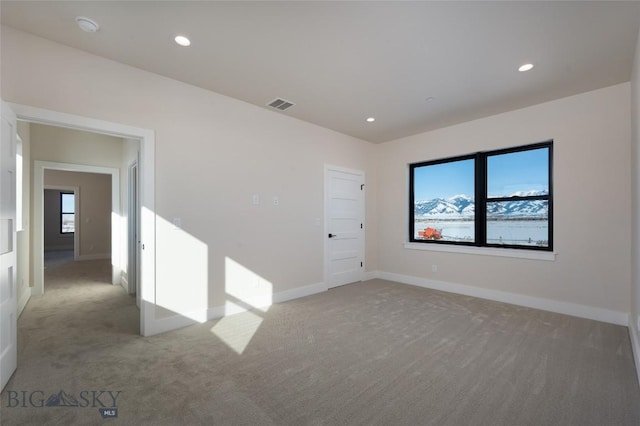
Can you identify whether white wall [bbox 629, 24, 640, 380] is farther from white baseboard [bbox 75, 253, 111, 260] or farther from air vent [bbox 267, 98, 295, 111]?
white baseboard [bbox 75, 253, 111, 260]

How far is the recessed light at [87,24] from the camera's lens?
7.50ft

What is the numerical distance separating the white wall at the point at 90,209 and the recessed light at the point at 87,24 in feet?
25.5

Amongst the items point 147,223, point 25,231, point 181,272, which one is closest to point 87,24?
point 147,223

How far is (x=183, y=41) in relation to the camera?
2.56 meters

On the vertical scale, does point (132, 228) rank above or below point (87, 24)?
below

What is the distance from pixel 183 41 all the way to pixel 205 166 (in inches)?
53.6

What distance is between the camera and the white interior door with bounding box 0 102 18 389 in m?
2.10

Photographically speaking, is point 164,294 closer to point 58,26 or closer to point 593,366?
point 58,26

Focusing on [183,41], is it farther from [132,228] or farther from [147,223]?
[132,228]

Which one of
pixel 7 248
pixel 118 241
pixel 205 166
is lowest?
pixel 118 241

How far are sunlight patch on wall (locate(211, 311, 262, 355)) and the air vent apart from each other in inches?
110

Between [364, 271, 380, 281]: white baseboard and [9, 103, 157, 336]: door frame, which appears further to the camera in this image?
[364, 271, 380, 281]: white baseboard

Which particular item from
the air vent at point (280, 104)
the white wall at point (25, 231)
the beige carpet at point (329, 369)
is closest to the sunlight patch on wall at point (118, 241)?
the white wall at point (25, 231)

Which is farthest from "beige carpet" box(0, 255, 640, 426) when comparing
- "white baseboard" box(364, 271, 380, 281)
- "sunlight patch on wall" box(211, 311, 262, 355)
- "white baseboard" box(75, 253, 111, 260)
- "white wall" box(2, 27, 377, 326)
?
"white baseboard" box(75, 253, 111, 260)
